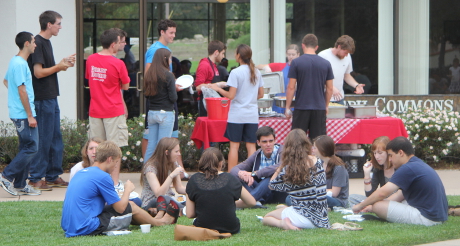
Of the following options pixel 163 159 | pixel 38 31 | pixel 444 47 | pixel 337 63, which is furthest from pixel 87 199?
pixel 444 47

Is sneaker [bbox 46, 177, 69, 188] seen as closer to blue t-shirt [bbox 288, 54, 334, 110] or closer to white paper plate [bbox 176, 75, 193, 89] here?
white paper plate [bbox 176, 75, 193, 89]

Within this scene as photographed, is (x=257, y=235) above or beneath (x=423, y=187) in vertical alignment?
beneath

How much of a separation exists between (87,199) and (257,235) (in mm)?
1504

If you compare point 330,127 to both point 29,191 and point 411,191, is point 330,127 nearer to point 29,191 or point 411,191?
point 411,191

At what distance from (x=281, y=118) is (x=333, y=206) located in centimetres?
232

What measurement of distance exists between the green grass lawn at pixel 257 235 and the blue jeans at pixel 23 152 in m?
1.17

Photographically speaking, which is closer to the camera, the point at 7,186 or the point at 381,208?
the point at 381,208

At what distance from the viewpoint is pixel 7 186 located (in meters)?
7.64

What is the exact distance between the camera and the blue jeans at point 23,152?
24.8ft

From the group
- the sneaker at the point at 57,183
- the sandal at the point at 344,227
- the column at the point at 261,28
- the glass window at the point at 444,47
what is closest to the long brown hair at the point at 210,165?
the sandal at the point at 344,227

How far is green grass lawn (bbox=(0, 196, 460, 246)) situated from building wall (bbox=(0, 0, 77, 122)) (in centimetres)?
461

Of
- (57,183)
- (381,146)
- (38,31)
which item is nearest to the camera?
(381,146)

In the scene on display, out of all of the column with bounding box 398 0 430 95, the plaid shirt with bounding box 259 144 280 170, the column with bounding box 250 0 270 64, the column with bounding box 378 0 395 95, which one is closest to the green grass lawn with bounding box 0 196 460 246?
the plaid shirt with bounding box 259 144 280 170

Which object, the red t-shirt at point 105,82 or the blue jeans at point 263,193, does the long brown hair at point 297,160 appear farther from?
the red t-shirt at point 105,82
